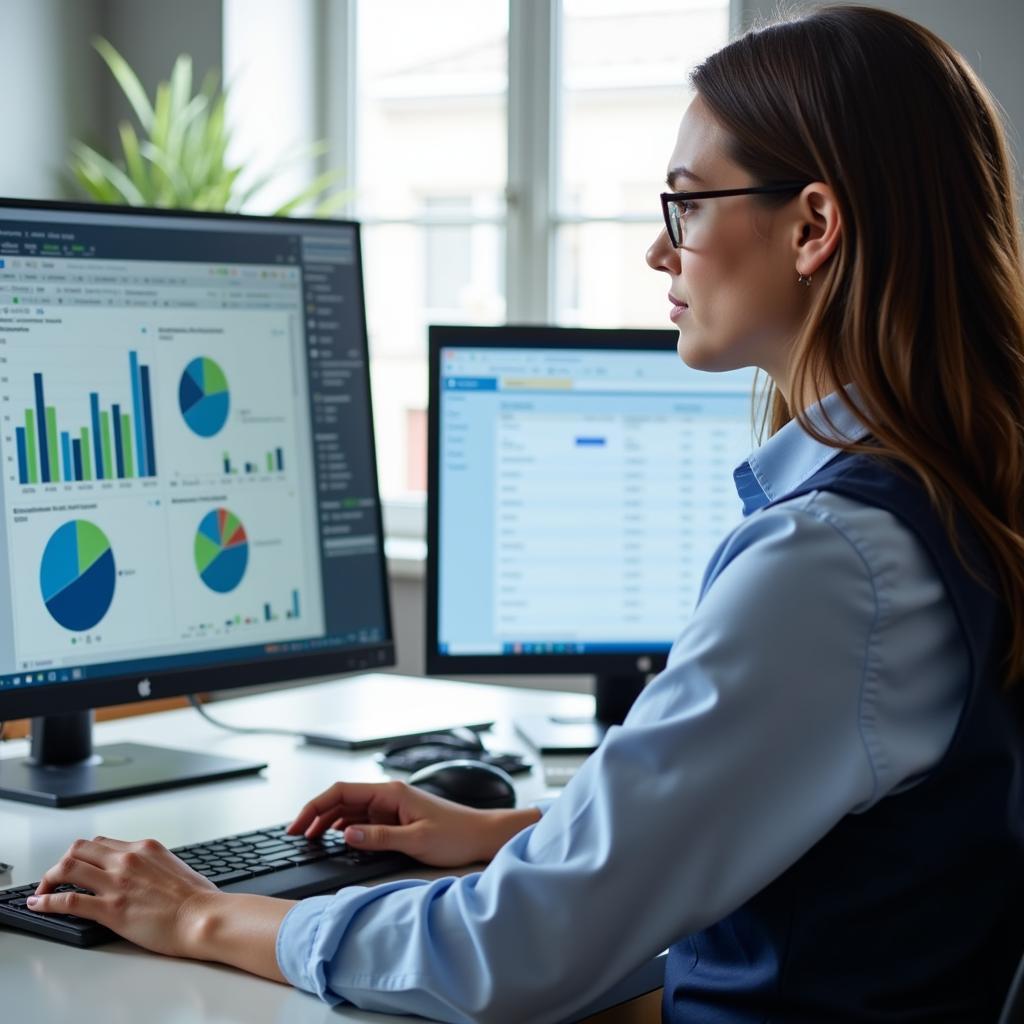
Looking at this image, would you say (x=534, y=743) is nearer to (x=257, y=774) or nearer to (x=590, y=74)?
(x=257, y=774)

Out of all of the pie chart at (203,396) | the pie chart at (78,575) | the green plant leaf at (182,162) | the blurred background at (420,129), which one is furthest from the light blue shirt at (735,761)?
the green plant leaf at (182,162)

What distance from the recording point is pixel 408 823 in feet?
4.05

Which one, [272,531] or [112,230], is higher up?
[112,230]

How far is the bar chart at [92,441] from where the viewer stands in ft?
4.32

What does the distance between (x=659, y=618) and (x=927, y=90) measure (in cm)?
85

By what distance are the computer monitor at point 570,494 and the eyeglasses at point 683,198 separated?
0.55 meters

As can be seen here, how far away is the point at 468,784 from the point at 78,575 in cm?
41

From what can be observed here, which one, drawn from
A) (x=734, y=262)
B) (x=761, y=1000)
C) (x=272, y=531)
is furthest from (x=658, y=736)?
(x=272, y=531)

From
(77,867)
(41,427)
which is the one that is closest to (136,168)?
(41,427)

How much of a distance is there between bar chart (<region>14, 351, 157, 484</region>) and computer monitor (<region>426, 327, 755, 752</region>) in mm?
359

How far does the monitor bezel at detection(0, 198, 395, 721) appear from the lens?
132 cm

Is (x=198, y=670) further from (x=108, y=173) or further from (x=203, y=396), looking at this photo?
(x=108, y=173)

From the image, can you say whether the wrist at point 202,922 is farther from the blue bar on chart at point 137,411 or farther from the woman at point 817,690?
the blue bar on chart at point 137,411

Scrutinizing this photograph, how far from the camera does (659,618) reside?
5.54ft
